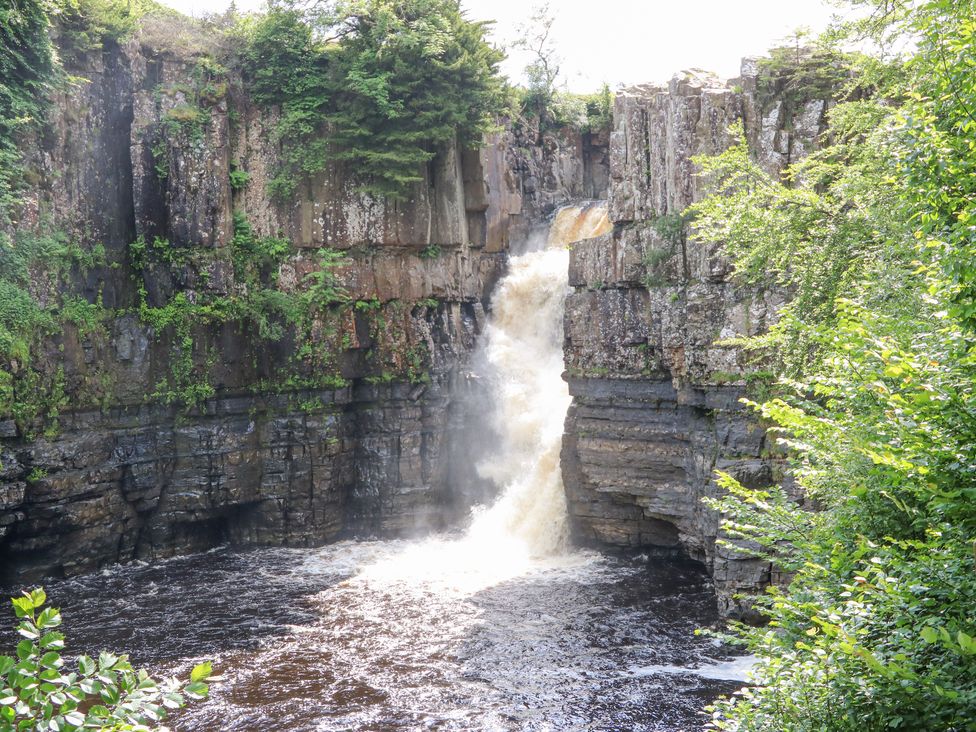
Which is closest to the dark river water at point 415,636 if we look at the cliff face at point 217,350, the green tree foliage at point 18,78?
the cliff face at point 217,350

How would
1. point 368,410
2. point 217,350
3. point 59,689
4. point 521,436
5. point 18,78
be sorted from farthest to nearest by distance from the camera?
point 521,436 < point 368,410 < point 217,350 < point 18,78 < point 59,689

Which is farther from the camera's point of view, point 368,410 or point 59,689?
point 368,410

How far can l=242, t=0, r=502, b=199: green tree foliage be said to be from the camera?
96.9 feet

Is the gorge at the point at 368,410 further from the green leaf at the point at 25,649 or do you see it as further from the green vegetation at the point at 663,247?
the green leaf at the point at 25,649

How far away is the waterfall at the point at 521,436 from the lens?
26.6 metres

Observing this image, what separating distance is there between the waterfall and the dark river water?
241 millimetres

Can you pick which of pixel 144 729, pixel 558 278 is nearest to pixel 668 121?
pixel 558 278

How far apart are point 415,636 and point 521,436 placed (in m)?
11.3

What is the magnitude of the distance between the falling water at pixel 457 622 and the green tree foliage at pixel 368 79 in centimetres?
821

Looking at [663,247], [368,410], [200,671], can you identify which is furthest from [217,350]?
[200,671]

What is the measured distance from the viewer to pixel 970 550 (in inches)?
301

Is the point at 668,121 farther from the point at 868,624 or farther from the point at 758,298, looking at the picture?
the point at 868,624

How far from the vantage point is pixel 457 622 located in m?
21.6

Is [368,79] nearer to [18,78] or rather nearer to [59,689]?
[18,78]
